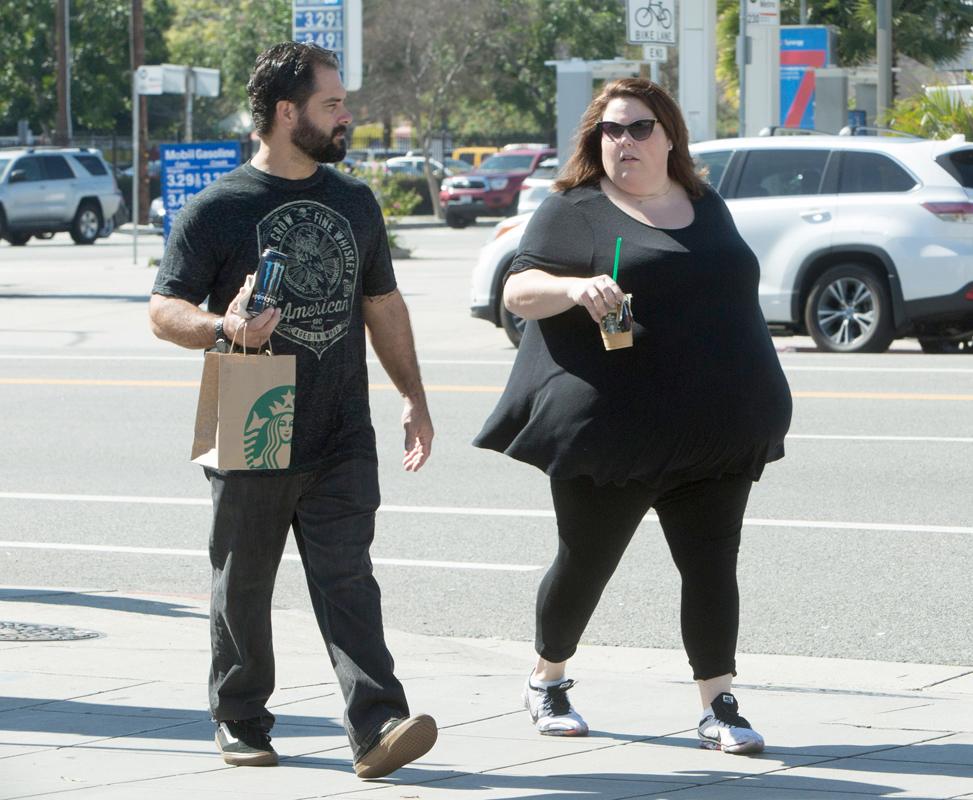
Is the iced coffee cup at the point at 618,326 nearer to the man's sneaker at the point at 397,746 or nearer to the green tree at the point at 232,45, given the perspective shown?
the man's sneaker at the point at 397,746

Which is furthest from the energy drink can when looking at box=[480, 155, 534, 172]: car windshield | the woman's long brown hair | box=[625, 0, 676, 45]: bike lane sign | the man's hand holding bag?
box=[480, 155, 534, 172]: car windshield

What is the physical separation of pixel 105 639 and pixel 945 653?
2909mm

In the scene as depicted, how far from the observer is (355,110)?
5422 centimetres

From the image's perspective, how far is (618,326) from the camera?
4.59 metres

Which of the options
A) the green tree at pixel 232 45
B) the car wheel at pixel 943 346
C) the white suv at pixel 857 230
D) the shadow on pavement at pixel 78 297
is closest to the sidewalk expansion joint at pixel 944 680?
the white suv at pixel 857 230

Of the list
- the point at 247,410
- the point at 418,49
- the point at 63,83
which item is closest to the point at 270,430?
the point at 247,410

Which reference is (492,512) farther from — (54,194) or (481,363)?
(54,194)

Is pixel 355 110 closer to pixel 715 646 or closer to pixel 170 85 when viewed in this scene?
pixel 170 85

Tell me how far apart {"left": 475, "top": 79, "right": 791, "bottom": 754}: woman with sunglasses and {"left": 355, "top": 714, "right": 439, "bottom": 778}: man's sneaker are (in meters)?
0.60

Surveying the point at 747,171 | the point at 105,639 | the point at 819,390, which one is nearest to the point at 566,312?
the point at 105,639

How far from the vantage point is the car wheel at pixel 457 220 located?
4416 centimetres

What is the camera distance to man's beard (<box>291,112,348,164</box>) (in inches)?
182

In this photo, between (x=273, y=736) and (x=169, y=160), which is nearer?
(x=273, y=736)

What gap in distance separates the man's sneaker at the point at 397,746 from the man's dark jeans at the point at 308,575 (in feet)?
0.27
